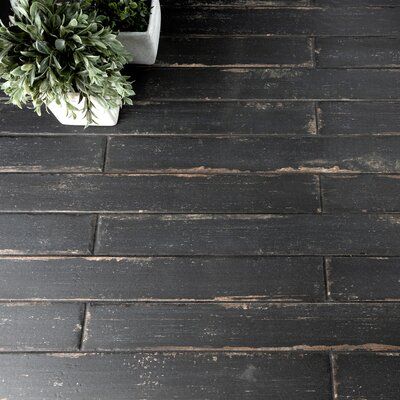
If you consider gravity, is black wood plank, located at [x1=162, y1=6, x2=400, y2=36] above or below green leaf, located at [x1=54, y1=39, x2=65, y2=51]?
below

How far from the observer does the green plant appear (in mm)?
1607

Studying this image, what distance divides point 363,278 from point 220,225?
430mm

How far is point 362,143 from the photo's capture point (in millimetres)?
1684

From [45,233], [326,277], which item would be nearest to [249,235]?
[326,277]

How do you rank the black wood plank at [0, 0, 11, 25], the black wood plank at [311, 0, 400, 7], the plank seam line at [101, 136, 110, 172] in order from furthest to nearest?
the black wood plank at [311, 0, 400, 7] < the black wood plank at [0, 0, 11, 25] < the plank seam line at [101, 136, 110, 172]

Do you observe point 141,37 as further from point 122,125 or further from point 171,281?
point 171,281

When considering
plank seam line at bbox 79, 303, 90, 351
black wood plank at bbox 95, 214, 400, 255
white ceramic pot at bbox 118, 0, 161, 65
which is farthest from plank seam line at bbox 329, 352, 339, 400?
white ceramic pot at bbox 118, 0, 161, 65

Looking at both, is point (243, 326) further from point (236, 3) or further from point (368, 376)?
point (236, 3)

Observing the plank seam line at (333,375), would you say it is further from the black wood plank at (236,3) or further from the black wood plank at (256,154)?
the black wood plank at (236,3)

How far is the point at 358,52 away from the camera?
1.82 meters

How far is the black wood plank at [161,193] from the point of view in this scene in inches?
63.6

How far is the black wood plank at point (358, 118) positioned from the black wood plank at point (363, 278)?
415mm

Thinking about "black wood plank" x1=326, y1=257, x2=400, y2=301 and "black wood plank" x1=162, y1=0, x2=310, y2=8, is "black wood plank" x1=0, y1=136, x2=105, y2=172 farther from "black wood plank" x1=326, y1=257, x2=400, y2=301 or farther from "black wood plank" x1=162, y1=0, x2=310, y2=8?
"black wood plank" x1=326, y1=257, x2=400, y2=301

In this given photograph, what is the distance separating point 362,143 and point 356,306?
0.51 meters
